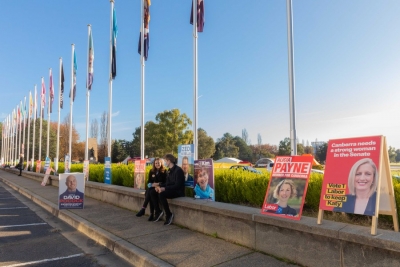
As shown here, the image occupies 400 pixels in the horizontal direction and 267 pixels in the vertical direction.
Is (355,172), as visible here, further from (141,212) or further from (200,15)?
(200,15)

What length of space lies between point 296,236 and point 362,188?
1099mm

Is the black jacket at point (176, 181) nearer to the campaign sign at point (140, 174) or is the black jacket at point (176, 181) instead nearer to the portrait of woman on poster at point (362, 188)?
the campaign sign at point (140, 174)

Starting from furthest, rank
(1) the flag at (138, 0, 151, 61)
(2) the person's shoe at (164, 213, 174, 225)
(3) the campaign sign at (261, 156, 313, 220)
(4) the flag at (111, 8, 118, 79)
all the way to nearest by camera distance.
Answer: (4) the flag at (111, 8, 118, 79) < (1) the flag at (138, 0, 151, 61) < (2) the person's shoe at (164, 213, 174, 225) < (3) the campaign sign at (261, 156, 313, 220)

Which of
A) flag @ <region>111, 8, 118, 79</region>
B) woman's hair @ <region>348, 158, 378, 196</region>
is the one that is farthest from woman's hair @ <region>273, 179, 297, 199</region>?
flag @ <region>111, 8, 118, 79</region>

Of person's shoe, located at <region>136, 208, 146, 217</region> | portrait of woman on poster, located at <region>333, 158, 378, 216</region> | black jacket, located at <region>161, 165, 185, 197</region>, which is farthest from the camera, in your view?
person's shoe, located at <region>136, 208, 146, 217</region>

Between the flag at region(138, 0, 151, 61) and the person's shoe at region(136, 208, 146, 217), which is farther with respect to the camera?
the flag at region(138, 0, 151, 61)

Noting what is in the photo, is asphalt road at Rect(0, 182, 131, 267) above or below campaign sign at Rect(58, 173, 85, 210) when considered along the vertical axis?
below

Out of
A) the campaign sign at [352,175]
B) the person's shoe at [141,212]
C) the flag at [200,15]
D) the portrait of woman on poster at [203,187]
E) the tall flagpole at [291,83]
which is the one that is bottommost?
the person's shoe at [141,212]

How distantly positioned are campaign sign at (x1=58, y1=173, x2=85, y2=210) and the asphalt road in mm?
646

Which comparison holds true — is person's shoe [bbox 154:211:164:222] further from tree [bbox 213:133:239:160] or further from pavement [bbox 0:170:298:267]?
tree [bbox 213:133:239:160]

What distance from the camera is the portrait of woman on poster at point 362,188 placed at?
3.79m

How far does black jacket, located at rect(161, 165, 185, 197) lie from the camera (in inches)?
273

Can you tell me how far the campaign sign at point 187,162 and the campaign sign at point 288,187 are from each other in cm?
287

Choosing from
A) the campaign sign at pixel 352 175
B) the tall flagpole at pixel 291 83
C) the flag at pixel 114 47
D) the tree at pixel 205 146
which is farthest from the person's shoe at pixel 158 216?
the tree at pixel 205 146
